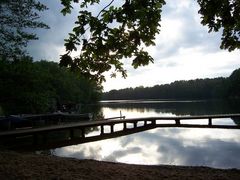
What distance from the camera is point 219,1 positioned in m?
6.67

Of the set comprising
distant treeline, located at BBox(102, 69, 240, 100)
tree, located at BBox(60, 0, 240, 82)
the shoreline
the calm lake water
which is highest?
distant treeline, located at BBox(102, 69, 240, 100)

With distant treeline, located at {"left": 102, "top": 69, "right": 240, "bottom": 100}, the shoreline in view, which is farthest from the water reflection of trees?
Result: distant treeline, located at {"left": 102, "top": 69, "right": 240, "bottom": 100}

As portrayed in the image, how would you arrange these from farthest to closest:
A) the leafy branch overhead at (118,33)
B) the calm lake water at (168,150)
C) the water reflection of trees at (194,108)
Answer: the water reflection of trees at (194,108)
the calm lake water at (168,150)
the leafy branch overhead at (118,33)

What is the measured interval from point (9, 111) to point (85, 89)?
6296 cm

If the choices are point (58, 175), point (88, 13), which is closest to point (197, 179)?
point (58, 175)

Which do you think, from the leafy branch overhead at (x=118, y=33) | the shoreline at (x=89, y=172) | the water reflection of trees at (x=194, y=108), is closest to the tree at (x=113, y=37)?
the leafy branch overhead at (x=118, y=33)

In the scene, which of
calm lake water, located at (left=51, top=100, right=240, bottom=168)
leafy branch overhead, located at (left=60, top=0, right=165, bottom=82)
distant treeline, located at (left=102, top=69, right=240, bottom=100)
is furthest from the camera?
distant treeline, located at (left=102, top=69, right=240, bottom=100)

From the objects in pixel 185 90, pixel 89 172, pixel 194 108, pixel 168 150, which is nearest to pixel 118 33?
pixel 89 172

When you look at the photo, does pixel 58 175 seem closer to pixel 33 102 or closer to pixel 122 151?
pixel 122 151

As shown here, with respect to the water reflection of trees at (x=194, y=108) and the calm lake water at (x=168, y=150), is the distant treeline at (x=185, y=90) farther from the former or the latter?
the calm lake water at (x=168, y=150)

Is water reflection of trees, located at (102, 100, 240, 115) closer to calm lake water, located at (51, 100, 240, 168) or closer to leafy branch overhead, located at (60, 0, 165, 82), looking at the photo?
calm lake water, located at (51, 100, 240, 168)

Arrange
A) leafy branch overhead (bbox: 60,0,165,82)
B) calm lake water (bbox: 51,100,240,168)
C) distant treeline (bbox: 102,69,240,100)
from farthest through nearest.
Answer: distant treeline (bbox: 102,69,240,100), calm lake water (bbox: 51,100,240,168), leafy branch overhead (bbox: 60,0,165,82)

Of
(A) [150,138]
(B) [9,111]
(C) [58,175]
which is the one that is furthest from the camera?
(B) [9,111]

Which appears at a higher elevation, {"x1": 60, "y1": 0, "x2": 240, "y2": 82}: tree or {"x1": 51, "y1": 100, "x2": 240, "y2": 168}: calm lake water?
{"x1": 60, "y1": 0, "x2": 240, "y2": 82}: tree
